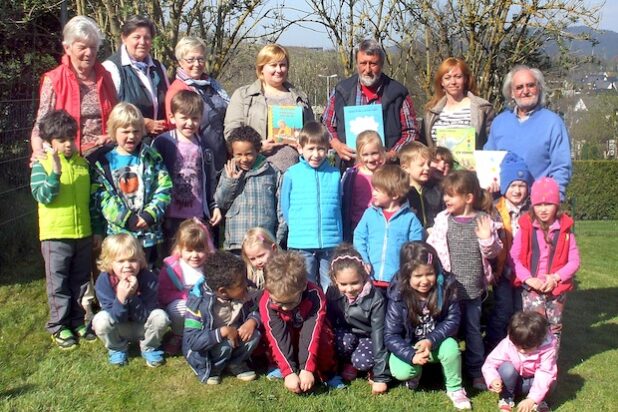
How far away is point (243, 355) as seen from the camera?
4605 millimetres

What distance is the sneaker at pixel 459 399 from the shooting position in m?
4.33

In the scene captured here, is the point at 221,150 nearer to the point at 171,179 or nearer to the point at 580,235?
the point at 171,179

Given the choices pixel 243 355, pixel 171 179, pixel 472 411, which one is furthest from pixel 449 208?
pixel 171 179

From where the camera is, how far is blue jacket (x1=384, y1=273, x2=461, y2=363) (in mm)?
4367

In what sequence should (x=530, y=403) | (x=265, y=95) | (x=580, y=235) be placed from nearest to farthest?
(x=530, y=403) → (x=265, y=95) → (x=580, y=235)

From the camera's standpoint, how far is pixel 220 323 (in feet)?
14.9

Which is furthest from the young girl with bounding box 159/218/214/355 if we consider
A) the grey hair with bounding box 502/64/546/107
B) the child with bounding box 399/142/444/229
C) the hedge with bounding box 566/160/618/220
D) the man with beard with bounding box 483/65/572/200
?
the hedge with bounding box 566/160/618/220

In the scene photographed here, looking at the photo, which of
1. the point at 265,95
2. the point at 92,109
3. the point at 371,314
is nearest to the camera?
the point at 371,314

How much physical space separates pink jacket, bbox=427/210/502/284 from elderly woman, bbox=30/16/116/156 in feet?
8.08

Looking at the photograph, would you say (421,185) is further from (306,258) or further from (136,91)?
(136,91)

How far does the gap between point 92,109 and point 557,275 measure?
3.46 meters

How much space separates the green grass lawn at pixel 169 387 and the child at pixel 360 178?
1.24 m

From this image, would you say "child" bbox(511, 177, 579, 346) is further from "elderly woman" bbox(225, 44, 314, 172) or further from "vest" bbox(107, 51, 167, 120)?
"vest" bbox(107, 51, 167, 120)

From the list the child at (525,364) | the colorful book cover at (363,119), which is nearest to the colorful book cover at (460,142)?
the colorful book cover at (363,119)
